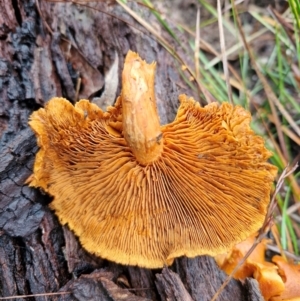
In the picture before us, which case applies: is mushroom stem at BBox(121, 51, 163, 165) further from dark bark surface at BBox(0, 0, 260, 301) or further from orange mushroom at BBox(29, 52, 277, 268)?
dark bark surface at BBox(0, 0, 260, 301)

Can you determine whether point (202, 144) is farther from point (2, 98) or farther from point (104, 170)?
point (2, 98)

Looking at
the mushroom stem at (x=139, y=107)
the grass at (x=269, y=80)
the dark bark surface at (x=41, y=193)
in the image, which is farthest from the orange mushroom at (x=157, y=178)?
the grass at (x=269, y=80)

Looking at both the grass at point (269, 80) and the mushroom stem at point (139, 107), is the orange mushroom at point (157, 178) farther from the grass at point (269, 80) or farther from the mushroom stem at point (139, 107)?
the grass at point (269, 80)

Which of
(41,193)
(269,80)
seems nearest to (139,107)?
(41,193)

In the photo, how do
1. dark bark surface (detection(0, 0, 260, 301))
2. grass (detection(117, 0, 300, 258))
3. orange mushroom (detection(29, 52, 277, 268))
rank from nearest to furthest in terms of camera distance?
1. orange mushroom (detection(29, 52, 277, 268))
2. dark bark surface (detection(0, 0, 260, 301))
3. grass (detection(117, 0, 300, 258))

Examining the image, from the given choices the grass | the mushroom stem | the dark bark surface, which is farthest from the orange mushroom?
the grass
